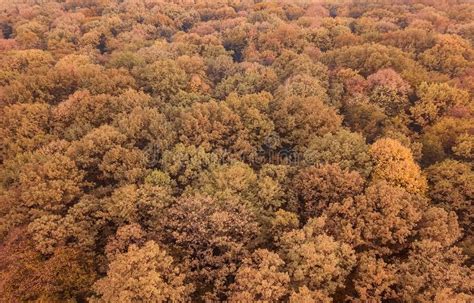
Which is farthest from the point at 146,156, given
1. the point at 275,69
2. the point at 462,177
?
the point at 462,177

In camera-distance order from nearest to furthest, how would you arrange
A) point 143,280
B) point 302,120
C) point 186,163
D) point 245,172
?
point 143,280 → point 245,172 → point 186,163 → point 302,120

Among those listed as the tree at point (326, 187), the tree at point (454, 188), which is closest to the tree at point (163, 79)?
the tree at point (326, 187)

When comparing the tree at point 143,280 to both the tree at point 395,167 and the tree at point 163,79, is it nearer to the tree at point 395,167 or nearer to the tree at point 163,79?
the tree at point 395,167

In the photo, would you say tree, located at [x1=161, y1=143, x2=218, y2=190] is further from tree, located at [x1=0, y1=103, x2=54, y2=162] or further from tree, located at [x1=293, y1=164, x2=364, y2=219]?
tree, located at [x1=0, y1=103, x2=54, y2=162]

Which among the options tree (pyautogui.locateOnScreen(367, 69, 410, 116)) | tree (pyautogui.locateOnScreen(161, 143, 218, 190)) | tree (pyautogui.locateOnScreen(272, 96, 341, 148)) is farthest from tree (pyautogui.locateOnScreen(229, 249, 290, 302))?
tree (pyautogui.locateOnScreen(367, 69, 410, 116))

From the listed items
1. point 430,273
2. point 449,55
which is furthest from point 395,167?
point 449,55

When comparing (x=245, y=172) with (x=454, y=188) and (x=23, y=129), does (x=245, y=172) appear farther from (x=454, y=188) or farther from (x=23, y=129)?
(x=23, y=129)
